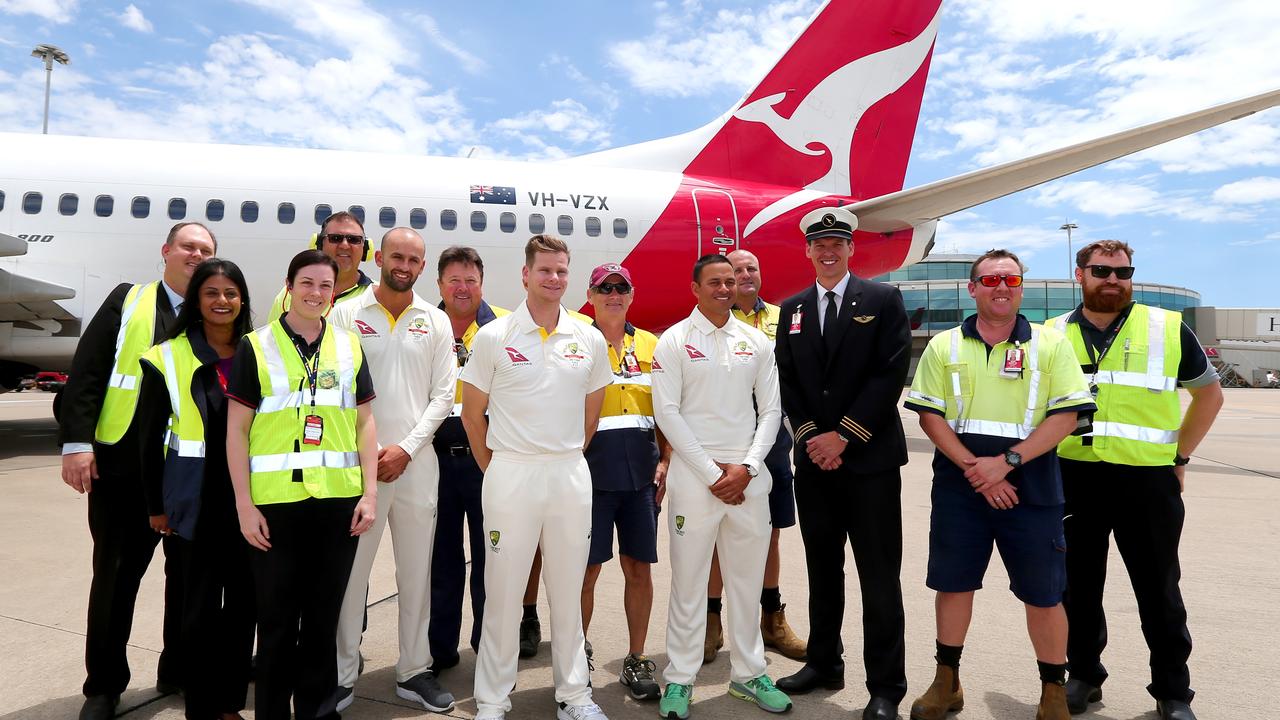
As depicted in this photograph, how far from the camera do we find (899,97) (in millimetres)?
12234

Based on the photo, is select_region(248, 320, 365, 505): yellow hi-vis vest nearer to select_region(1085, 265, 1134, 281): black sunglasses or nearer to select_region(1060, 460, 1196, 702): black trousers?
select_region(1060, 460, 1196, 702): black trousers

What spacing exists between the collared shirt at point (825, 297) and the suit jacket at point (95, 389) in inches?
116

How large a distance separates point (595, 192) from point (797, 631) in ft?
26.6

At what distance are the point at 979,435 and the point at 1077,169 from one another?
7531mm

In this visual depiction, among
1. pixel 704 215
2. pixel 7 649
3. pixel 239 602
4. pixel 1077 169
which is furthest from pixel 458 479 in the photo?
pixel 1077 169

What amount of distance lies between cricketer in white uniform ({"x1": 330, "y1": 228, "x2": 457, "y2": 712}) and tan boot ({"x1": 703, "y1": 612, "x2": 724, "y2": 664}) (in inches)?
53.0

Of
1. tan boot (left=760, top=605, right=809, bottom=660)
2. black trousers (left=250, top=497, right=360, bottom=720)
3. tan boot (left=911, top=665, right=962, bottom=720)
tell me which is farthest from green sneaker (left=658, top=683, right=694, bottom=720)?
black trousers (left=250, top=497, right=360, bottom=720)

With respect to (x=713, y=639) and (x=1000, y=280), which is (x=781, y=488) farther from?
(x=1000, y=280)

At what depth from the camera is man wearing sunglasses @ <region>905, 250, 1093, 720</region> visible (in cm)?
302

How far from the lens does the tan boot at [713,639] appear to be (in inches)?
146

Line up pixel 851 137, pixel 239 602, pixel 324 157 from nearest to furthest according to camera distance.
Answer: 1. pixel 239 602
2. pixel 324 157
3. pixel 851 137

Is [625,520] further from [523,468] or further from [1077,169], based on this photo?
[1077,169]

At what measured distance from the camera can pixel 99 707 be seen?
9.40 ft

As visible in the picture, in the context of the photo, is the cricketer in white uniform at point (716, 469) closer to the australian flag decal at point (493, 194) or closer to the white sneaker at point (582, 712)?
the white sneaker at point (582, 712)
